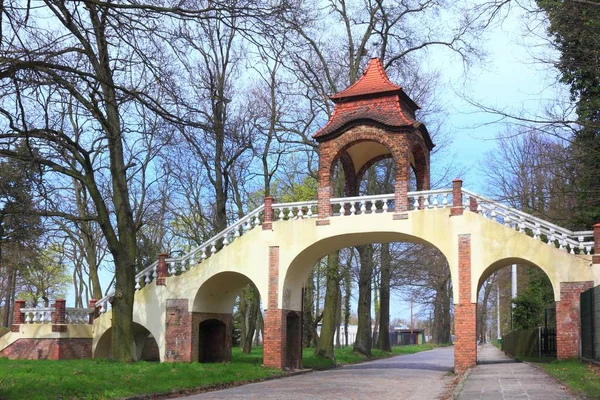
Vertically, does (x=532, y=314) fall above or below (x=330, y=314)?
below

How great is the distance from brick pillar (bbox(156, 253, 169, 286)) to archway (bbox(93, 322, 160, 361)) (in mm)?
1886

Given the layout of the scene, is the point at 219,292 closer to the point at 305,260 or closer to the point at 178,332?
the point at 178,332

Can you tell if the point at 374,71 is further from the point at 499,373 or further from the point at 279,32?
the point at 279,32

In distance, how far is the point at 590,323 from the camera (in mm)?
17406

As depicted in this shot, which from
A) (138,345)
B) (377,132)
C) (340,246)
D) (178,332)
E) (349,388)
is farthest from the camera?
(138,345)

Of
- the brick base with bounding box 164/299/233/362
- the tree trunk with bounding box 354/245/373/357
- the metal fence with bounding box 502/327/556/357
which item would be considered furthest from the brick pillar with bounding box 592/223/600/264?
the tree trunk with bounding box 354/245/373/357

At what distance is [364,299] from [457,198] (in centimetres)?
1478

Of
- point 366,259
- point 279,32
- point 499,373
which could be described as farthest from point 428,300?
point 279,32

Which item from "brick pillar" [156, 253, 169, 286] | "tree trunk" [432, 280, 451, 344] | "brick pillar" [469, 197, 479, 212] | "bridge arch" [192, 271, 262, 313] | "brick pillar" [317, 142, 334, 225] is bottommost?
"tree trunk" [432, 280, 451, 344]

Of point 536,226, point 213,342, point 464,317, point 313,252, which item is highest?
point 536,226

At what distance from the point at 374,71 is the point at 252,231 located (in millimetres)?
7228

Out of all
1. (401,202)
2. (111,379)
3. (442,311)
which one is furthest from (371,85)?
(442,311)

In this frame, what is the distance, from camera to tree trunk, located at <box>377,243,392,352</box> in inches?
1345

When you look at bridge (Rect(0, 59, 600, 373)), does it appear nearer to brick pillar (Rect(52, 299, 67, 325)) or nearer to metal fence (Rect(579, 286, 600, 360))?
brick pillar (Rect(52, 299, 67, 325))
